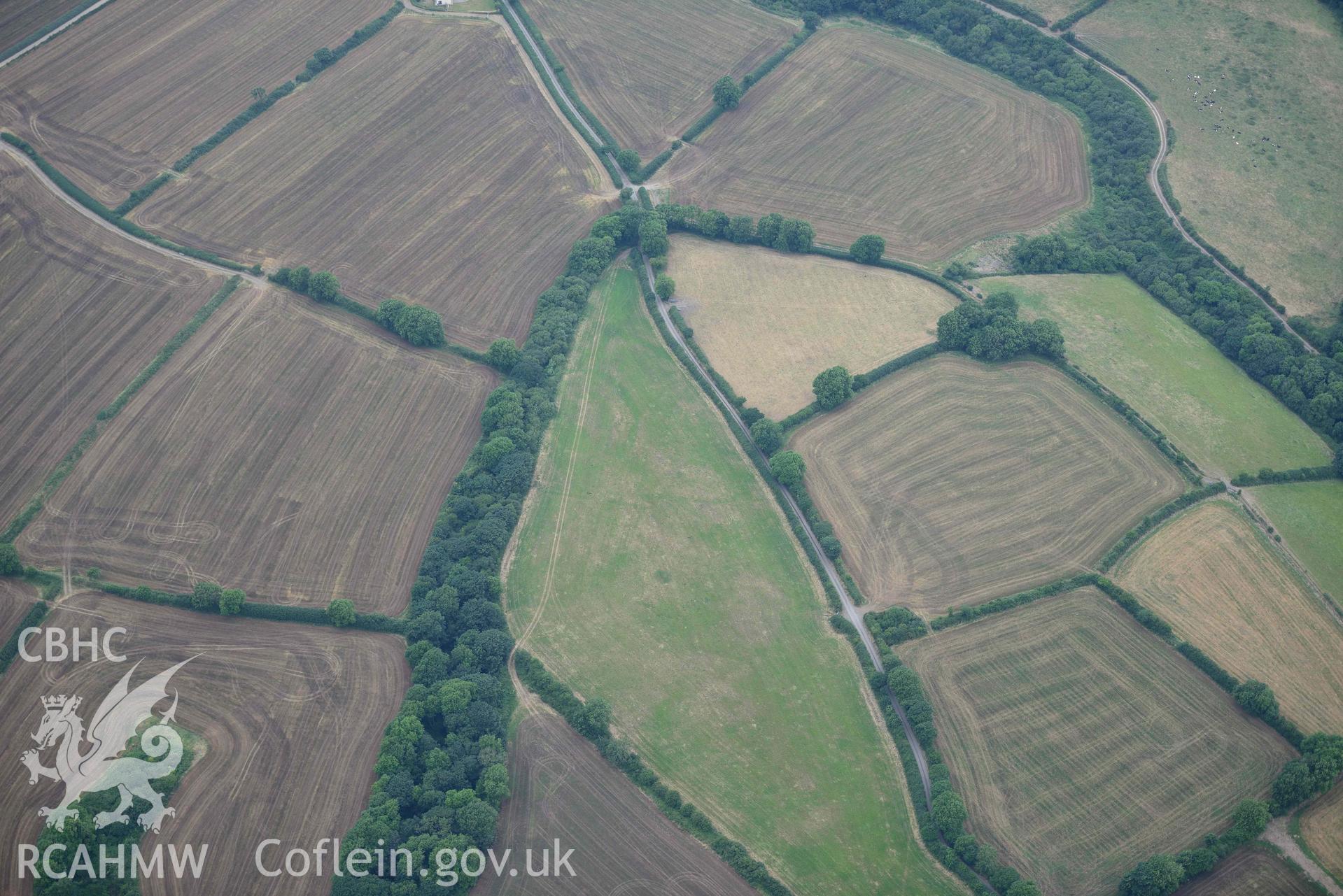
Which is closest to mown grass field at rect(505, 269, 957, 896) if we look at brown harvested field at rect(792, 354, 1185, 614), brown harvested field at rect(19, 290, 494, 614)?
brown harvested field at rect(792, 354, 1185, 614)

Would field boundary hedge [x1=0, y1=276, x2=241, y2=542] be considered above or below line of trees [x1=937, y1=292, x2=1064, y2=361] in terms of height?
below

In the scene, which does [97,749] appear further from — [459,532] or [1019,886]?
[1019,886]

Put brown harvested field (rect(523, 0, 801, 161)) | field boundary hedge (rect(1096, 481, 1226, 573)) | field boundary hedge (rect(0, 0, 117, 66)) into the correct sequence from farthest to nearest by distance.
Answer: brown harvested field (rect(523, 0, 801, 161))
field boundary hedge (rect(0, 0, 117, 66))
field boundary hedge (rect(1096, 481, 1226, 573))

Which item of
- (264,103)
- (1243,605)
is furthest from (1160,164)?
(264,103)

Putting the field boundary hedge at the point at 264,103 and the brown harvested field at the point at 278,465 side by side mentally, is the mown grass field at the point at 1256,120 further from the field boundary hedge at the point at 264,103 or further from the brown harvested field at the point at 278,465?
the field boundary hedge at the point at 264,103

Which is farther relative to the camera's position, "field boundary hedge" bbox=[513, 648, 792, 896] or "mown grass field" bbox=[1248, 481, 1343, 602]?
"mown grass field" bbox=[1248, 481, 1343, 602]

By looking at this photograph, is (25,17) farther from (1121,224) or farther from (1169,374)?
→ (1169,374)

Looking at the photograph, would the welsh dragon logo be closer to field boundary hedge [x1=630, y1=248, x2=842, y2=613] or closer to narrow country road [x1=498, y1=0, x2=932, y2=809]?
field boundary hedge [x1=630, y1=248, x2=842, y2=613]
